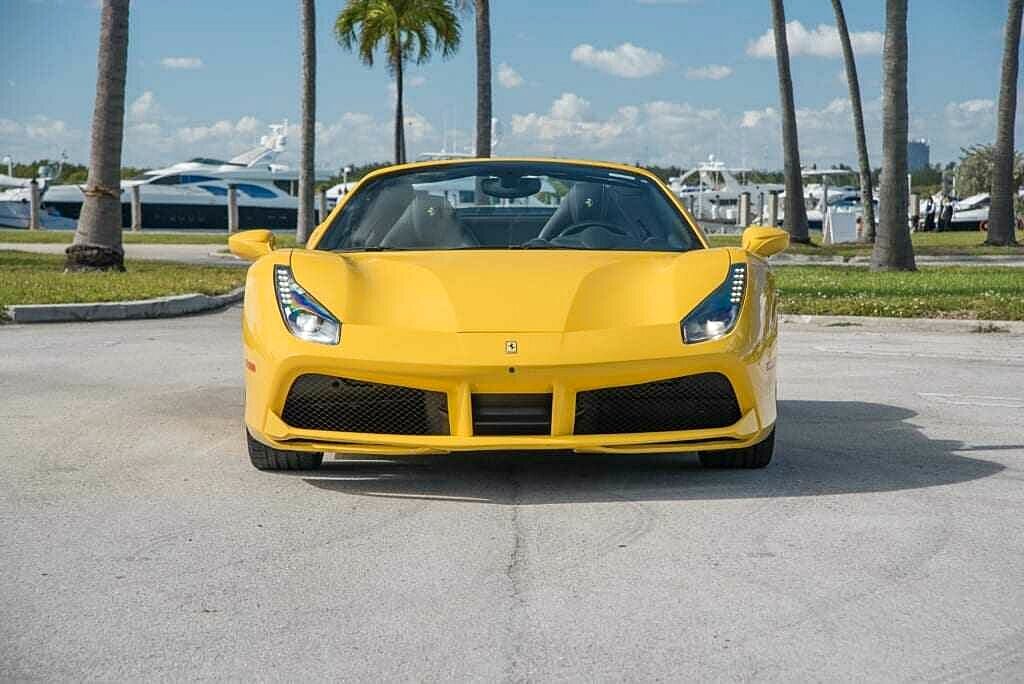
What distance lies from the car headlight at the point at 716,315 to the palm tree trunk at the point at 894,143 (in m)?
16.0

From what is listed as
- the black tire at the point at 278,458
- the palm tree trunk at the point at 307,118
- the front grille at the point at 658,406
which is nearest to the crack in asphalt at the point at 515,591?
the front grille at the point at 658,406

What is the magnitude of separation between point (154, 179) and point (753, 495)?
64.2 meters

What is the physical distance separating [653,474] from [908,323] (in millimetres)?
8274

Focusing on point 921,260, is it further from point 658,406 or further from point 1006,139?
point 658,406

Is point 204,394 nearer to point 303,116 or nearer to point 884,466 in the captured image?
point 884,466

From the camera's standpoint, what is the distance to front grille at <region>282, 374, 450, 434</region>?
543 centimetres

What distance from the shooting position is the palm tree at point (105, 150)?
1822 cm

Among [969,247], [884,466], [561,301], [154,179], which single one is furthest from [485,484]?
[154,179]

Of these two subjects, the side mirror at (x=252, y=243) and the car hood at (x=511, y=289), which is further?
the side mirror at (x=252, y=243)

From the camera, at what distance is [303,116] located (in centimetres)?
3106

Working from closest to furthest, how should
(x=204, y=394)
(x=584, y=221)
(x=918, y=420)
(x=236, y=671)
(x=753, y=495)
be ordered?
(x=236, y=671)
(x=753, y=495)
(x=584, y=221)
(x=918, y=420)
(x=204, y=394)

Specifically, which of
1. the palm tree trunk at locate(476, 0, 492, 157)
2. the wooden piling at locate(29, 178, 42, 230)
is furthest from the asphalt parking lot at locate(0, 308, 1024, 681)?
the wooden piling at locate(29, 178, 42, 230)

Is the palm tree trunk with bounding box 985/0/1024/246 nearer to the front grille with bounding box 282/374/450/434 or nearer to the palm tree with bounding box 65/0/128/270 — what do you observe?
the palm tree with bounding box 65/0/128/270

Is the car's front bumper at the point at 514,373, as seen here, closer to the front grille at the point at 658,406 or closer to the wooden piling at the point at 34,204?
the front grille at the point at 658,406
